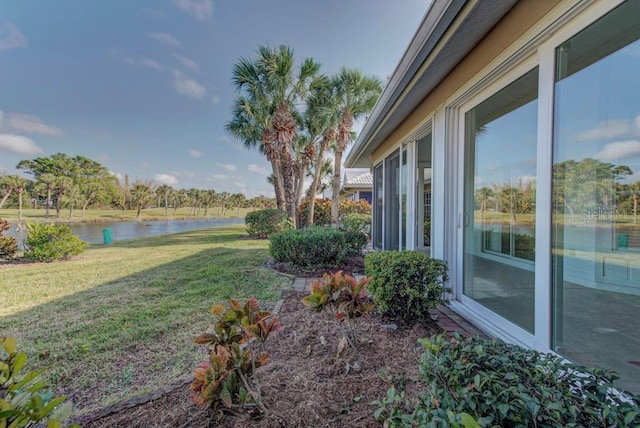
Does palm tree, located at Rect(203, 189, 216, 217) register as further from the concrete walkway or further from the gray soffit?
the concrete walkway

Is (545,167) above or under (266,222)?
above

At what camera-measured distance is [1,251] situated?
7789 mm

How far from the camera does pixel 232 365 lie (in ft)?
5.47

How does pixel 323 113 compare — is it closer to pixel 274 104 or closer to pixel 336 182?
pixel 274 104

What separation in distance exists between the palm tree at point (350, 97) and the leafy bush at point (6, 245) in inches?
429

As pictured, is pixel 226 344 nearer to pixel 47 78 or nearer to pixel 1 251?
pixel 1 251

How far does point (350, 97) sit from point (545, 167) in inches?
471

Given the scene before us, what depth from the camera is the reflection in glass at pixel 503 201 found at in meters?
2.51

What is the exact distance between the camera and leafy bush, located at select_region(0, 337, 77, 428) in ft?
2.81

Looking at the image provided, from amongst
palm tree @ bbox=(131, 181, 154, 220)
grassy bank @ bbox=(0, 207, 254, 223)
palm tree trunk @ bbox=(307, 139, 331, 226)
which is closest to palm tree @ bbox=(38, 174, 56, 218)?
grassy bank @ bbox=(0, 207, 254, 223)

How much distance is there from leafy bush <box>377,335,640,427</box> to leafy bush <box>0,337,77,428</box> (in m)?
1.22

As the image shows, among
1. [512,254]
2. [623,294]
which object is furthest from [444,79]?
[623,294]

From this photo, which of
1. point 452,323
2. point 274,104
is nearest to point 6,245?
point 274,104

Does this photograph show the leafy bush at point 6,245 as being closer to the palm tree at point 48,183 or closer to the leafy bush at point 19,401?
the leafy bush at point 19,401
